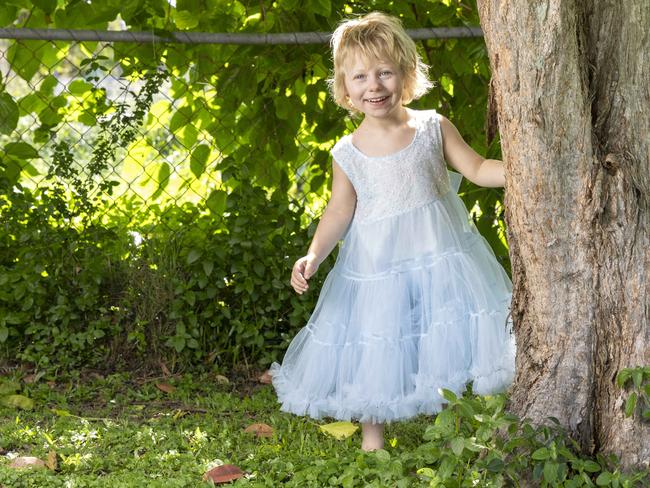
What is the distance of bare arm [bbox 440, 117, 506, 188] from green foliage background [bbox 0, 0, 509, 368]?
94cm

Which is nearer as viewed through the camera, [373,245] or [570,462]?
[570,462]

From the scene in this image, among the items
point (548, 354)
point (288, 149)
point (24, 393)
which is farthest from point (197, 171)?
point (548, 354)

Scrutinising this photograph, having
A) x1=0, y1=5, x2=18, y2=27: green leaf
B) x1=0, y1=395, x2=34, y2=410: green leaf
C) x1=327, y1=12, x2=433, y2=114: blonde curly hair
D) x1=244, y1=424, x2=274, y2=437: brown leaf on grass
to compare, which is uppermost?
x1=0, y1=5, x2=18, y2=27: green leaf

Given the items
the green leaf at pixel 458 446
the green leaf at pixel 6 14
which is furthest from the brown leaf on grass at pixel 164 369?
the green leaf at pixel 458 446

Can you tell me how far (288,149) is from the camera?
4602mm

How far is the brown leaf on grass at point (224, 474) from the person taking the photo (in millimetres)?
2873

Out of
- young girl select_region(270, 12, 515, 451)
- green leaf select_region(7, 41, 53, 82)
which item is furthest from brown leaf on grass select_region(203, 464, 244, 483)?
green leaf select_region(7, 41, 53, 82)

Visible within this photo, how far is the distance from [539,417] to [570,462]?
0.14 meters

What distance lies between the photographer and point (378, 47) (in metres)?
3.09

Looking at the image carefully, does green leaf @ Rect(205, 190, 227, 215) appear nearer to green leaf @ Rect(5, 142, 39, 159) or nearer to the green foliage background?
the green foliage background

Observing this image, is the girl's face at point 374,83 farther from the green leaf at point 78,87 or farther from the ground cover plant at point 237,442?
the green leaf at point 78,87

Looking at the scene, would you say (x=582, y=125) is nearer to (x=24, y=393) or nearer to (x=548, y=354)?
(x=548, y=354)

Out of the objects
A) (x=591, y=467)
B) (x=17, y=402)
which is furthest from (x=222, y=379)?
(x=591, y=467)

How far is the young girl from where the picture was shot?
304 cm
